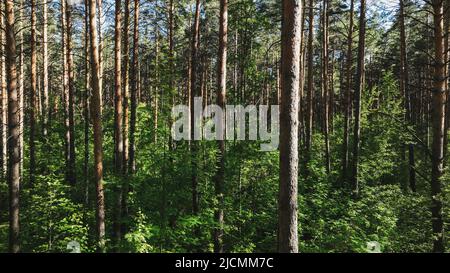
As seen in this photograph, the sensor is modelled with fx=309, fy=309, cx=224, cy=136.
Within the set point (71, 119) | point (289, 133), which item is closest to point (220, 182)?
point (289, 133)

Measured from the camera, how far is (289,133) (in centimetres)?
505

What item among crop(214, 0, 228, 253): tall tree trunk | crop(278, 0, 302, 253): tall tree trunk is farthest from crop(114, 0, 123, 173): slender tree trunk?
crop(278, 0, 302, 253): tall tree trunk

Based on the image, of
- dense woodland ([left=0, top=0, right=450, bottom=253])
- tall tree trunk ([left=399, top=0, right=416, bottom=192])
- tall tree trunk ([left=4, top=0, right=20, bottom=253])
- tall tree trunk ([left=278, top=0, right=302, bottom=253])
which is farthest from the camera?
tall tree trunk ([left=399, top=0, right=416, bottom=192])

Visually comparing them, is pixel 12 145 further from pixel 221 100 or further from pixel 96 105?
pixel 221 100

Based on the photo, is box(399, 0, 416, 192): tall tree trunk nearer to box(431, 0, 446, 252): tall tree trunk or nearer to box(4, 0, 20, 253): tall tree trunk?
box(431, 0, 446, 252): tall tree trunk

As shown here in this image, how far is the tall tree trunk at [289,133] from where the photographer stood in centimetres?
498

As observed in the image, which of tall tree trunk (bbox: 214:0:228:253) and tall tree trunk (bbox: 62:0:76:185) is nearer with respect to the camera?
tall tree trunk (bbox: 214:0:228:253)

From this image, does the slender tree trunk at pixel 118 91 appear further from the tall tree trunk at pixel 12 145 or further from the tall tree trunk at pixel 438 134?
the tall tree trunk at pixel 438 134

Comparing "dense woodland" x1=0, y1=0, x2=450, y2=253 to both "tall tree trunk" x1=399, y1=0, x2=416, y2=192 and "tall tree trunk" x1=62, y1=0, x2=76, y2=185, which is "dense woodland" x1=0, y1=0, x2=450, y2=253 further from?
"tall tree trunk" x1=399, y1=0, x2=416, y2=192

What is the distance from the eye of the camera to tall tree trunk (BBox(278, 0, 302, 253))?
498 centimetres

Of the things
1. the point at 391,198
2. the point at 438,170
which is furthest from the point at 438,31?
the point at 391,198

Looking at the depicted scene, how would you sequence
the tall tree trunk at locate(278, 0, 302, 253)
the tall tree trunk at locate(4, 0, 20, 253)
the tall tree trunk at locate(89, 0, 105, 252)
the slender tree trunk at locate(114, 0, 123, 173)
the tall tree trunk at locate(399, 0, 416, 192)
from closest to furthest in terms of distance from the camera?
the tall tree trunk at locate(278, 0, 302, 253), the tall tree trunk at locate(4, 0, 20, 253), the tall tree trunk at locate(89, 0, 105, 252), the slender tree trunk at locate(114, 0, 123, 173), the tall tree trunk at locate(399, 0, 416, 192)

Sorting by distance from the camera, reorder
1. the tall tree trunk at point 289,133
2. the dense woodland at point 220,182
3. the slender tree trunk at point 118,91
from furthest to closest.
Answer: the slender tree trunk at point 118,91
the dense woodland at point 220,182
the tall tree trunk at point 289,133

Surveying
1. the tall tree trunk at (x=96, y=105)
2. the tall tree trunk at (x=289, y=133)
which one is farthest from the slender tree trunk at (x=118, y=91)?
the tall tree trunk at (x=289, y=133)
